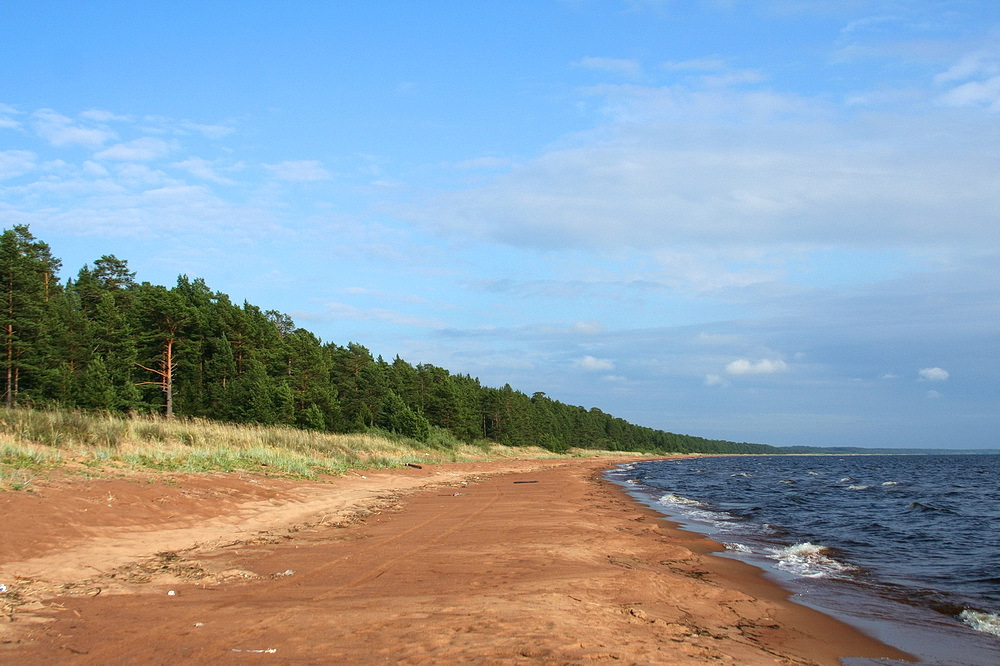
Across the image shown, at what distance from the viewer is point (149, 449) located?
1814cm

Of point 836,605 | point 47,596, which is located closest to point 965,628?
point 836,605

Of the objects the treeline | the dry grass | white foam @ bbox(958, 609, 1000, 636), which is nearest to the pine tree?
the treeline

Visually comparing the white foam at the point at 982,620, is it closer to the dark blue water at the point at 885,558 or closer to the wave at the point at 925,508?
the dark blue water at the point at 885,558

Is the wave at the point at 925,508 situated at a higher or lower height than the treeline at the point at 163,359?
lower

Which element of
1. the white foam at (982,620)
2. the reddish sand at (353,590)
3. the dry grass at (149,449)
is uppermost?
the dry grass at (149,449)

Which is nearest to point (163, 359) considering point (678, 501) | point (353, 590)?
point (678, 501)

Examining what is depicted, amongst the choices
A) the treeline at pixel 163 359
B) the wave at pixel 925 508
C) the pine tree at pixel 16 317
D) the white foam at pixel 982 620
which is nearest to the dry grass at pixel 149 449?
the treeline at pixel 163 359

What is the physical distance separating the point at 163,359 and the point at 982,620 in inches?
1786

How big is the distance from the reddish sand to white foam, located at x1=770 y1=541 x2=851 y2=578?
3.60 feet

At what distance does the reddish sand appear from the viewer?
17.7 ft

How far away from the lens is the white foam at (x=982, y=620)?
8219 mm

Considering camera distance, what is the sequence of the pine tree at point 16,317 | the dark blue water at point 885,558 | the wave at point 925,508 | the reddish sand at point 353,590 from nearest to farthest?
the reddish sand at point 353,590
the dark blue water at point 885,558
the wave at point 925,508
the pine tree at point 16,317

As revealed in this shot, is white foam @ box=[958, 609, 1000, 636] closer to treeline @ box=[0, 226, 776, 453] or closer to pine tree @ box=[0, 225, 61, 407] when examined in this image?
treeline @ box=[0, 226, 776, 453]

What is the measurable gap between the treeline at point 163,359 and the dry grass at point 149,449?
12.6 meters
